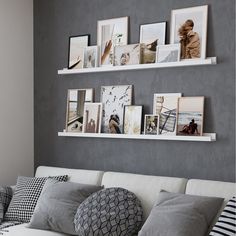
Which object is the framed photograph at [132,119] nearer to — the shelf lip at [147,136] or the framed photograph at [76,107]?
the shelf lip at [147,136]

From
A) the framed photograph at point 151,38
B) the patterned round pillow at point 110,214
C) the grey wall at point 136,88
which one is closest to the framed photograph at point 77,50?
the grey wall at point 136,88

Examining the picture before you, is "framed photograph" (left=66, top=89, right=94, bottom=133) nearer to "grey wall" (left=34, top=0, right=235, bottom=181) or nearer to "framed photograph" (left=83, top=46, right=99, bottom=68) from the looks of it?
"grey wall" (left=34, top=0, right=235, bottom=181)

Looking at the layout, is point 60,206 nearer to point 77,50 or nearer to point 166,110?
point 166,110

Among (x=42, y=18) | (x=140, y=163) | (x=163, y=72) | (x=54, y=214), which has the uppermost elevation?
(x=42, y=18)

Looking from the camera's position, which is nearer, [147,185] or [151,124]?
[147,185]

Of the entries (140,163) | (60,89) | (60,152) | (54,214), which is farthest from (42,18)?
(54,214)

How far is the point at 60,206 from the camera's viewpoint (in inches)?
138

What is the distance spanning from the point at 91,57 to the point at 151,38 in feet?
1.94

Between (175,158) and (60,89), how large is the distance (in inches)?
52.0

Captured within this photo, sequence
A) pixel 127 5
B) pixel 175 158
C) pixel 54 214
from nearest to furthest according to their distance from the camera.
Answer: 1. pixel 54 214
2. pixel 175 158
3. pixel 127 5

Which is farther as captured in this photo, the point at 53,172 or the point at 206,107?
the point at 53,172

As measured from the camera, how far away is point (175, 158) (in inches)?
150

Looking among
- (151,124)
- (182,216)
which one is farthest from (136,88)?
(182,216)

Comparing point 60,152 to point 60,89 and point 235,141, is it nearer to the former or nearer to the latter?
point 60,89
